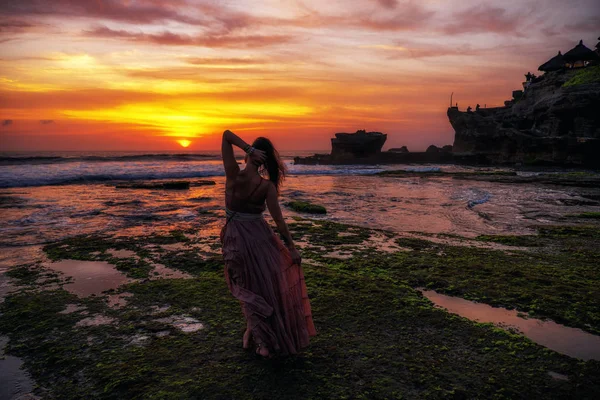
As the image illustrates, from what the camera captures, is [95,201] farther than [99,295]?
Yes

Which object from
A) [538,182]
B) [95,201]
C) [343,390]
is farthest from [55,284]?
[538,182]

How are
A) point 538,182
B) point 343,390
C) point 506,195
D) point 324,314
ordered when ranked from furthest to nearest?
point 538,182
point 506,195
point 324,314
point 343,390

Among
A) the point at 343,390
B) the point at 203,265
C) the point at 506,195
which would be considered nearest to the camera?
the point at 343,390

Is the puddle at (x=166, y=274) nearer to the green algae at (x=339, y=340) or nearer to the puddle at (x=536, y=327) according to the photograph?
the green algae at (x=339, y=340)

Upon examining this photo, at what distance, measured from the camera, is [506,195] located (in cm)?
2011

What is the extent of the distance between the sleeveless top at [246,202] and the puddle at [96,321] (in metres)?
2.30

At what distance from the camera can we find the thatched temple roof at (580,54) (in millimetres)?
63591

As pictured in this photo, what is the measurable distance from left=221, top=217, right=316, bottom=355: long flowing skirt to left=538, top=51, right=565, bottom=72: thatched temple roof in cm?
8238

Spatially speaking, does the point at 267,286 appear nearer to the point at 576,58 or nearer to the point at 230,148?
the point at 230,148

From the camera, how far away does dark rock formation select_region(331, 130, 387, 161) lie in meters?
73.7

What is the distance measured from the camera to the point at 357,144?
73625 millimetres

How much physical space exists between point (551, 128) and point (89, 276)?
63.8 metres

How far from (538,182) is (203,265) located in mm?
28822

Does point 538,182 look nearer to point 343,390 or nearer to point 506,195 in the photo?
point 506,195
